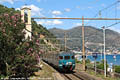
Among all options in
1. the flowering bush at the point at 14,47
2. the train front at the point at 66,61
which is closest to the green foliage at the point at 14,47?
the flowering bush at the point at 14,47

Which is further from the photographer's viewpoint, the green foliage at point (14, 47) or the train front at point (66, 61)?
the train front at point (66, 61)

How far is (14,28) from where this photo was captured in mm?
14891

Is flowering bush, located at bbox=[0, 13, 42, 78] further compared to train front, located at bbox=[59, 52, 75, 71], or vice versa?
train front, located at bbox=[59, 52, 75, 71]

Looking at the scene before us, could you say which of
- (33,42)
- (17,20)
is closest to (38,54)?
(33,42)

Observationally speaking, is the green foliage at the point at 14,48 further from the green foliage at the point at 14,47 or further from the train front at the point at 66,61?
the train front at the point at 66,61

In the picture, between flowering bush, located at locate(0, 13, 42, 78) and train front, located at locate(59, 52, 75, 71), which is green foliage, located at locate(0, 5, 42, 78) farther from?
train front, located at locate(59, 52, 75, 71)

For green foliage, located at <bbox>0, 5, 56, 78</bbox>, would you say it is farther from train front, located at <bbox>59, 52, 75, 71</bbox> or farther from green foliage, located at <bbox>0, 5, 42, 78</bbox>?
train front, located at <bbox>59, 52, 75, 71</bbox>

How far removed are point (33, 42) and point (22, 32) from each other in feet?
3.66

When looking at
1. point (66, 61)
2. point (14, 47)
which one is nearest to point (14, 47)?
point (14, 47)

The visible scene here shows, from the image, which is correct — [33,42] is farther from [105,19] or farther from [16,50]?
[105,19]

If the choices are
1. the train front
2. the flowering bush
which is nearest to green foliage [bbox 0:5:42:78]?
the flowering bush

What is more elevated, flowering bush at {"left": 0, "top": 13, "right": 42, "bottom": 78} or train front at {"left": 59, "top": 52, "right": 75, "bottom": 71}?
flowering bush at {"left": 0, "top": 13, "right": 42, "bottom": 78}

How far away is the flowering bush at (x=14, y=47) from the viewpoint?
14461 mm

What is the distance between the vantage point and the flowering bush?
1446cm
